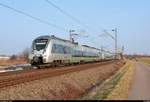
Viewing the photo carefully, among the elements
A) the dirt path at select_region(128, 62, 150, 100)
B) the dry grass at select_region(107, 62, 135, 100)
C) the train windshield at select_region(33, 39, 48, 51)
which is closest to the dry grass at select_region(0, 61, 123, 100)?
the dry grass at select_region(107, 62, 135, 100)

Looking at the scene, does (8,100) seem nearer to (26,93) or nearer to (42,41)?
(26,93)

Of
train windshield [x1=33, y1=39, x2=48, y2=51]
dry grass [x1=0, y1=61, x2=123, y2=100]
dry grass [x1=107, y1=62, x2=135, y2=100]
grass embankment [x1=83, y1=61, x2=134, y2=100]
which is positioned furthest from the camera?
train windshield [x1=33, y1=39, x2=48, y2=51]

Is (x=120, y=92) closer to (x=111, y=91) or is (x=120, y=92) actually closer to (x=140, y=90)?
(x=111, y=91)

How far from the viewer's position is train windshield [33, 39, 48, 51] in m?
37.0

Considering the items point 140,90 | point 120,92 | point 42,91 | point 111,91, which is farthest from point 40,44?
point 120,92

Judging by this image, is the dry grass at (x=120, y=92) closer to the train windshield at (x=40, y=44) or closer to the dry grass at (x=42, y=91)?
the dry grass at (x=42, y=91)

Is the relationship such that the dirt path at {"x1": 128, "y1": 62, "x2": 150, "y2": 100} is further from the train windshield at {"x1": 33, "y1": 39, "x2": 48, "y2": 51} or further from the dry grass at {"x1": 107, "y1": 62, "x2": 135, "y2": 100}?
the train windshield at {"x1": 33, "y1": 39, "x2": 48, "y2": 51}

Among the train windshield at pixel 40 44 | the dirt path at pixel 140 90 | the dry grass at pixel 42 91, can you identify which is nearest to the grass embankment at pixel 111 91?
the dirt path at pixel 140 90

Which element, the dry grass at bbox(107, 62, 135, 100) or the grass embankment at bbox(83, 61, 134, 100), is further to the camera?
the grass embankment at bbox(83, 61, 134, 100)

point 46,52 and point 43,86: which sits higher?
point 46,52

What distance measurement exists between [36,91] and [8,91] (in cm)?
197

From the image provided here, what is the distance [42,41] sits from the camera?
3750 cm

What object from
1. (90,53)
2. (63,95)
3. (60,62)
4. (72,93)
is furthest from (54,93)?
(90,53)

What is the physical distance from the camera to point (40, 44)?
37312mm
